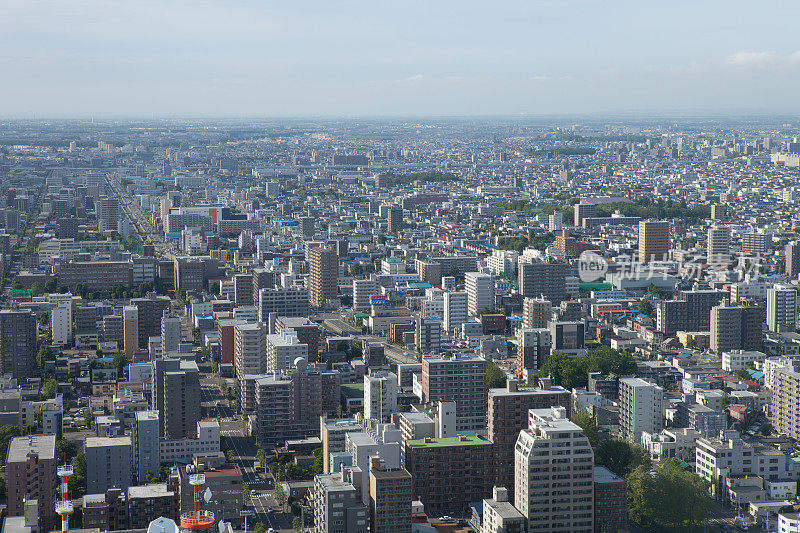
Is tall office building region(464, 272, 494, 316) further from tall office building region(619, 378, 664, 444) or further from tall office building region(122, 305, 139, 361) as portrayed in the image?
tall office building region(619, 378, 664, 444)

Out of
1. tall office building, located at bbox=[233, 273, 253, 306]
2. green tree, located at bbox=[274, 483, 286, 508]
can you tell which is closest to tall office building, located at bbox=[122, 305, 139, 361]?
tall office building, located at bbox=[233, 273, 253, 306]

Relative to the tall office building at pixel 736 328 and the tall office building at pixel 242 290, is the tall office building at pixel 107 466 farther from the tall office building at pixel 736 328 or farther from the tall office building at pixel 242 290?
the tall office building at pixel 242 290

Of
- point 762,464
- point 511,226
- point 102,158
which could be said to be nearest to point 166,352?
point 762,464

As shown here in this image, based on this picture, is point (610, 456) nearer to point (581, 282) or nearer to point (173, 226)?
point (581, 282)

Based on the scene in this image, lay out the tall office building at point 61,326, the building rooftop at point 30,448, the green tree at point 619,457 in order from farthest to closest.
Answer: the tall office building at point 61,326 → the green tree at point 619,457 → the building rooftop at point 30,448

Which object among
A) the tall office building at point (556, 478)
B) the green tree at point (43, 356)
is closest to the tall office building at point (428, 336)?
the green tree at point (43, 356)

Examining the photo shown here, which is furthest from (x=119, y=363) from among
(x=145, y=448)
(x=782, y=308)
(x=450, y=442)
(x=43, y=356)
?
(x=782, y=308)

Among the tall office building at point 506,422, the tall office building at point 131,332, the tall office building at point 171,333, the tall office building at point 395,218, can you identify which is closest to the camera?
the tall office building at point 506,422
